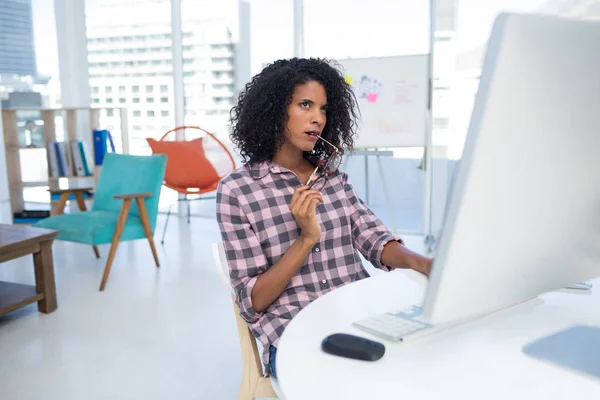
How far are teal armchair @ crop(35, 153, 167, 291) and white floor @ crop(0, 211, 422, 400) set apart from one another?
260 mm

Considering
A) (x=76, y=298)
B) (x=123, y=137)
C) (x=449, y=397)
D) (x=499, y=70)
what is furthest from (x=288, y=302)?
(x=123, y=137)

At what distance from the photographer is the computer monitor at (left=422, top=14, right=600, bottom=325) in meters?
0.58

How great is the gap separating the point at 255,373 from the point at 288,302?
185 mm

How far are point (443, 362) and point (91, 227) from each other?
298cm

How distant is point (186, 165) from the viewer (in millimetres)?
5062

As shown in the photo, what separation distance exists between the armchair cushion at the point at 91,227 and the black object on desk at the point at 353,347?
9.32 ft

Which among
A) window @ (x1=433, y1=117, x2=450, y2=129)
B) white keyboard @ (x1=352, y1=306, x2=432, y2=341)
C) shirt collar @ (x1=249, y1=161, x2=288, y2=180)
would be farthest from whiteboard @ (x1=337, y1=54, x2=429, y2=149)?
white keyboard @ (x1=352, y1=306, x2=432, y2=341)

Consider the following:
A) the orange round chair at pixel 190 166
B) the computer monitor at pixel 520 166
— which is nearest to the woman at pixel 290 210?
the computer monitor at pixel 520 166

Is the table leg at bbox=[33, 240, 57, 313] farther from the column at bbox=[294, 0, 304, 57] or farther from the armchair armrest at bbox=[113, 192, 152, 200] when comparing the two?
the column at bbox=[294, 0, 304, 57]

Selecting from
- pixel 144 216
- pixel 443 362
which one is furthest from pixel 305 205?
pixel 144 216

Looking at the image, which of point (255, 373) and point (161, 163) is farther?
point (161, 163)

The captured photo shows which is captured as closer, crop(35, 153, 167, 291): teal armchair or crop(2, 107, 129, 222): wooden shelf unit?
crop(35, 153, 167, 291): teal armchair

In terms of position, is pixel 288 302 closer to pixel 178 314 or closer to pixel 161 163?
pixel 178 314

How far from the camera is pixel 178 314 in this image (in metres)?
3.07
